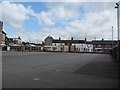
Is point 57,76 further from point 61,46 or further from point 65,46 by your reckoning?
point 61,46

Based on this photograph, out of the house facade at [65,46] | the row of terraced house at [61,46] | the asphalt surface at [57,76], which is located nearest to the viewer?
the asphalt surface at [57,76]

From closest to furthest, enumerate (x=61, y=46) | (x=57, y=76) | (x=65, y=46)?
(x=57, y=76)
(x=65, y=46)
(x=61, y=46)

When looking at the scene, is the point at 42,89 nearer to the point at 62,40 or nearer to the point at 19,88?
the point at 19,88

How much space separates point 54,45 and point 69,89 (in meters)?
154

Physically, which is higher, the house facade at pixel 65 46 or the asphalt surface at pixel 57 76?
the house facade at pixel 65 46

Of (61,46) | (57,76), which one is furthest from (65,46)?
(57,76)

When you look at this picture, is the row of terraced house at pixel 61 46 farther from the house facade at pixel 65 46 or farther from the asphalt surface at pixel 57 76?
the asphalt surface at pixel 57 76

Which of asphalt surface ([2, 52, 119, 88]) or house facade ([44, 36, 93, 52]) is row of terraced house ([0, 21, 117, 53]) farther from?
asphalt surface ([2, 52, 119, 88])

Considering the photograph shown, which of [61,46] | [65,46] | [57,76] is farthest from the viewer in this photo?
[61,46]

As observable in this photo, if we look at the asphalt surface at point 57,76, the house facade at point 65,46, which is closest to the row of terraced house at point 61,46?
the house facade at point 65,46

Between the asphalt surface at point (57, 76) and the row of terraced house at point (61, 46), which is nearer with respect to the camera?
the asphalt surface at point (57, 76)

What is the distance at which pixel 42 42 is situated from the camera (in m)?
180

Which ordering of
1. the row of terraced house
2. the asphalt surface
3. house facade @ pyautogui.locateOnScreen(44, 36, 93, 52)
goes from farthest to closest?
house facade @ pyautogui.locateOnScreen(44, 36, 93, 52) < the row of terraced house < the asphalt surface

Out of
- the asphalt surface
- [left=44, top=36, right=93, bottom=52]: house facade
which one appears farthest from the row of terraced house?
the asphalt surface
